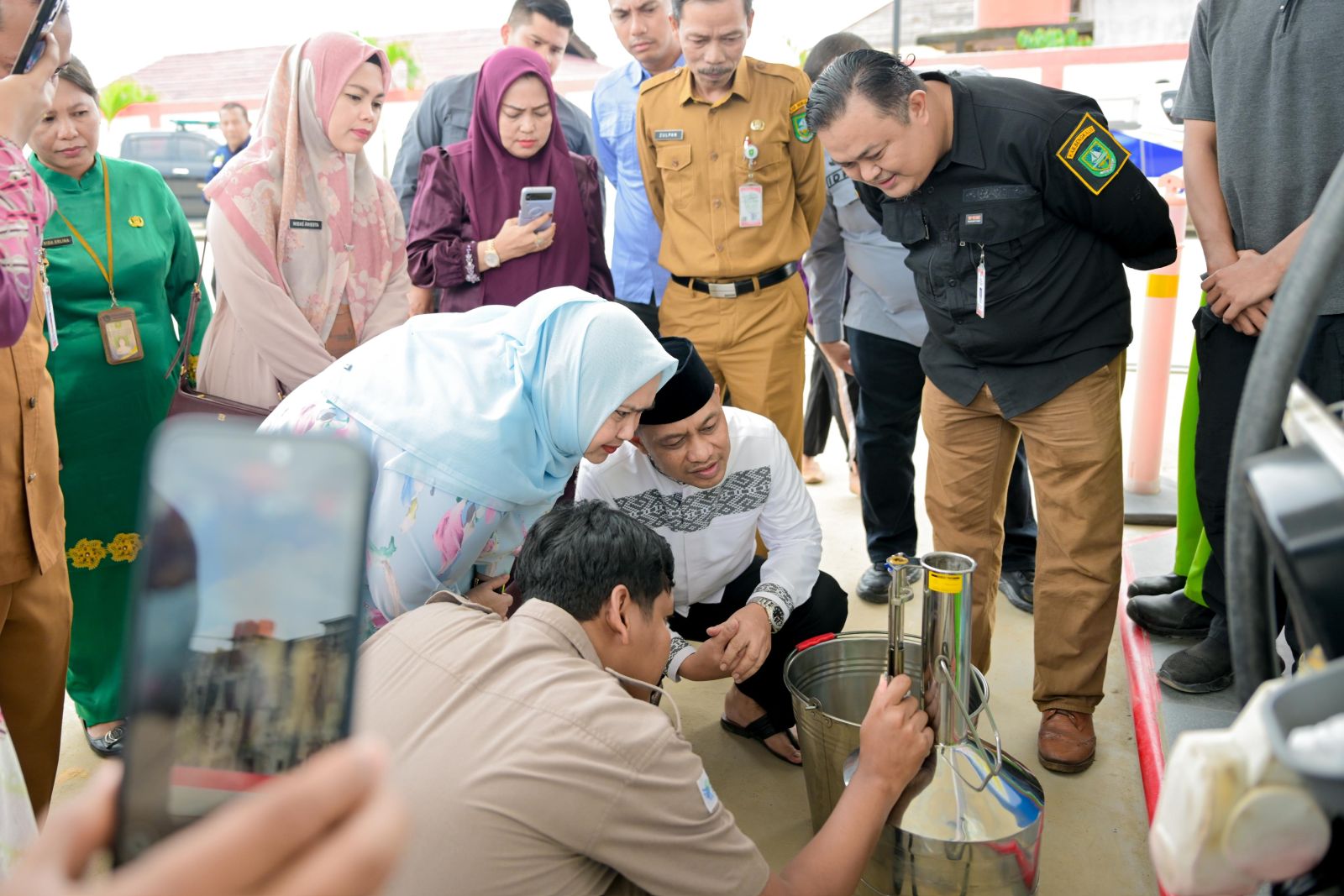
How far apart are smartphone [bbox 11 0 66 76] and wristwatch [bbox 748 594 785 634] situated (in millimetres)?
1528

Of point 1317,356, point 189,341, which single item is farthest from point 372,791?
point 189,341

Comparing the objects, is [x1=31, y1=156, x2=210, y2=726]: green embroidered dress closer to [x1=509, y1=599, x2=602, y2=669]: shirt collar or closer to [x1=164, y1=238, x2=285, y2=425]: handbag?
[x1=164, y1=238, x2=285, y2=425]: handbag

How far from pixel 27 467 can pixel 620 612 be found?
1.09 metres

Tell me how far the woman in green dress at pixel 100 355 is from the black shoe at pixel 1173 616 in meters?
2.42

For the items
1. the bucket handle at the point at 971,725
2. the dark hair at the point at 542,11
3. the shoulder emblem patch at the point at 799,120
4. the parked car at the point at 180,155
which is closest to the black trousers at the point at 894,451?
the shoulder emblem patch at the point at 799,120

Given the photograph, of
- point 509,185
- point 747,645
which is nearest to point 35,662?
point 747,645

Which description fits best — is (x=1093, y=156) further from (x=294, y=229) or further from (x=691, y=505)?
(x=294, y=229)

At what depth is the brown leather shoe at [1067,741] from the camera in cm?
230

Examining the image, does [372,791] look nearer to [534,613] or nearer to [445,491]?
[534,613]

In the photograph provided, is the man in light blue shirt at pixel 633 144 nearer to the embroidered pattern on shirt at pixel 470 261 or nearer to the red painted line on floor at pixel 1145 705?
the embroidered pattern on shirt at pixel 470 261

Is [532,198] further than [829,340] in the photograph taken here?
No

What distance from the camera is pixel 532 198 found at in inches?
117

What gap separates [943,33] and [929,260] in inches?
816

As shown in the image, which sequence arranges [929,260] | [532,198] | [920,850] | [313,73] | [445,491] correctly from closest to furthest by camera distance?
[920,850], [445,491], [929,260], [313,73], [532,198]
